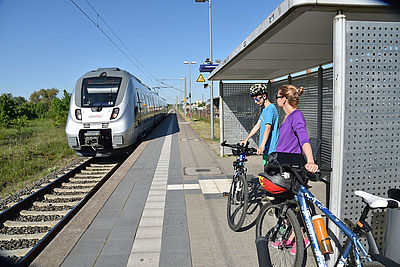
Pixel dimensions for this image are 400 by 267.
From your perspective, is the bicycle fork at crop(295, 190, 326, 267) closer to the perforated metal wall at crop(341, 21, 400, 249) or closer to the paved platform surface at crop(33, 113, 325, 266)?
the perforated metal wall at crop(341, 21, 400, 249)

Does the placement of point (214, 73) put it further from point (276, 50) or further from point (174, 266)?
point (174, 266)

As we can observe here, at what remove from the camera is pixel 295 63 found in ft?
21.4

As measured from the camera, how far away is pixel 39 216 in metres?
4.88

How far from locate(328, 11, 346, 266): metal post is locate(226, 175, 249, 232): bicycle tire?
3.78 ft

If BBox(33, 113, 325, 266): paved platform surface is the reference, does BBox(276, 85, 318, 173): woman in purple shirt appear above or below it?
above

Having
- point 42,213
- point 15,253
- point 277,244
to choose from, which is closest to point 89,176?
point 42,213

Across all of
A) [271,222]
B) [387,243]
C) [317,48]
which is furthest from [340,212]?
[317,48]

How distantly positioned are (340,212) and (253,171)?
4513 millimetres

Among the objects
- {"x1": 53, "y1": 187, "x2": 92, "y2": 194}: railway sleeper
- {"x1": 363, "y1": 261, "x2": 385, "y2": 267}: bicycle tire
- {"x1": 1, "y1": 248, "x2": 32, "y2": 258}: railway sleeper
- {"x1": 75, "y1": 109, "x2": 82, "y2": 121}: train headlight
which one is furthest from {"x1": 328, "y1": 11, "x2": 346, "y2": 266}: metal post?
{"x1": 75, "y1": 109, "x2": 82, "y2": 121}: train headlight

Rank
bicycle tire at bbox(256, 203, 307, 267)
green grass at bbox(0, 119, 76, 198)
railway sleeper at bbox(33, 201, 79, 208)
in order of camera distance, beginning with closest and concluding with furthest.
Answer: bicycle tire at bbox(256, 203, 307, 267) → railway sleeper at bbox(33, 201, 79, 208) → green grass at bbox(0, 119, 76, 198)

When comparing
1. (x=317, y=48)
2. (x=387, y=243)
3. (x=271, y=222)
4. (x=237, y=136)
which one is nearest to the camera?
(x=387, y=243)

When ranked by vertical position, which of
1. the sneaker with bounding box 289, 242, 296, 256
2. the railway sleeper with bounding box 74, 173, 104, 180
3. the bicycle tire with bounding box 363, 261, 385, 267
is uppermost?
the bicycle tire with bounding box 363, 261, 385, 267

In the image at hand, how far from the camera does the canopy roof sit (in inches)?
104

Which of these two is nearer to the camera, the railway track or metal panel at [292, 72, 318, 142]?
the railway track
